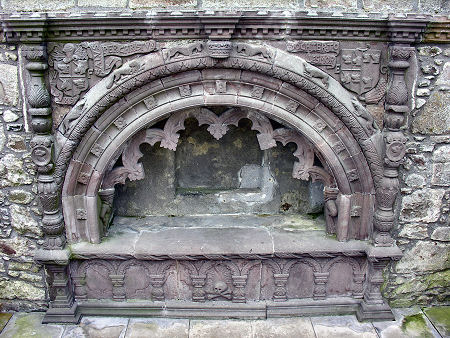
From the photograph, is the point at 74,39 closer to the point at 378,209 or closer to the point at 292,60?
the point at 292,60

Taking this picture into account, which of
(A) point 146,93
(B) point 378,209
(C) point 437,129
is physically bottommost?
(B) point 378,209

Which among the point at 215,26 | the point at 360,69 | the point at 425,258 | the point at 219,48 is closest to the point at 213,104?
the point at 219,48

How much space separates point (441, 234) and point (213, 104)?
2347 mm

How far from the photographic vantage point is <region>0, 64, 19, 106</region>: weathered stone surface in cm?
358

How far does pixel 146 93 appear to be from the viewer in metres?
3.62

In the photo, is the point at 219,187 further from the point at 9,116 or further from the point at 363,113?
the point at 9,116

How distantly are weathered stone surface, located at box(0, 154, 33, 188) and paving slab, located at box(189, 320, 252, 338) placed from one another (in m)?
1.92

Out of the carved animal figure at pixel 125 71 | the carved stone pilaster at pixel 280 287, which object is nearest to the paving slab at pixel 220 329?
the carved stone pilaster at pixel 280 287

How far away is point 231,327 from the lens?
13.2 feet

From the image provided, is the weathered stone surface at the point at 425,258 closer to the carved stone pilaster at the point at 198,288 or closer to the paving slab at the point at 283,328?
the paving slab at the point at 283,328

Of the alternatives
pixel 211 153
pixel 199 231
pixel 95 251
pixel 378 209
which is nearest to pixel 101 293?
pixel 95 251

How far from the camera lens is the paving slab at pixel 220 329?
393cm

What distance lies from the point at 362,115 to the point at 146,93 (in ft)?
5.72

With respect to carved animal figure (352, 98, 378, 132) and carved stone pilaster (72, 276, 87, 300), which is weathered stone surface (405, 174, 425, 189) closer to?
carved animal figure (352, 98, 378, 132)
